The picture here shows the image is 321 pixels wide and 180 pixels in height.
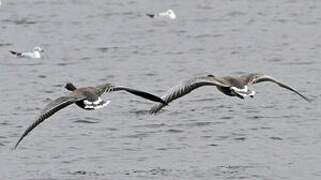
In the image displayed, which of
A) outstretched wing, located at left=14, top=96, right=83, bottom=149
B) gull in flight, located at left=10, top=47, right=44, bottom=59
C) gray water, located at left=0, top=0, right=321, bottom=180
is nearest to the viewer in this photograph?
outstretched wing, located at left=14, top=96, right=83, bottom=149

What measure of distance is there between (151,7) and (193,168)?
24346 mm

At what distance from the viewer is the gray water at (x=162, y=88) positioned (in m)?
17.0

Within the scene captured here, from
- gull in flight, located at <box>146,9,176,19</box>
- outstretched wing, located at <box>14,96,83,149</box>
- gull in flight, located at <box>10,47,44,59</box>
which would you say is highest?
gull in flight, located at <box>146,9,176,19</box>

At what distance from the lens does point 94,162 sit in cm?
1709

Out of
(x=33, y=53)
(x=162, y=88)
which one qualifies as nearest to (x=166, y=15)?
(x=33, y=53)

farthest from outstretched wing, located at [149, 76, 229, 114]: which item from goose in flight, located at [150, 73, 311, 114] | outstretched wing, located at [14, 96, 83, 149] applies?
outstretched wing, located at [14, 96, 83, 149]

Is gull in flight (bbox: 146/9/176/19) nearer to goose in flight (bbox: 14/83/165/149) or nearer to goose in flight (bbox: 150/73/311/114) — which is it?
goose in flight (bbox: 150/73/311/114)

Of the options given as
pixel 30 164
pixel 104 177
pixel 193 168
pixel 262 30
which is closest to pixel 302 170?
pixel 193 168

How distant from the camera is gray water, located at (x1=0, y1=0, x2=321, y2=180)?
1703 centimetres

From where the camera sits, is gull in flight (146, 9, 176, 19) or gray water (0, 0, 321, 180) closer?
gray water (0, 0, 321, 180)

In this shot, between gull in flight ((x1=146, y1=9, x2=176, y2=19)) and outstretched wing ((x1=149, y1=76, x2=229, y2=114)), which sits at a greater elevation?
gull in flight ((x1=146, y1=9, x2=176, y2=19))

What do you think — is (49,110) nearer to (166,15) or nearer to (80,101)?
(80,101)

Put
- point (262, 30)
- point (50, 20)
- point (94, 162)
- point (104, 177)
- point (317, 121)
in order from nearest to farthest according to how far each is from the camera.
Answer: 1. point (104, 177)
2. point (94, 162)
3. point (317, 121)
4. point (262, 30)
5. point (50, 20)

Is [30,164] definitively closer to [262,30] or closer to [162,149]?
[162,149]
